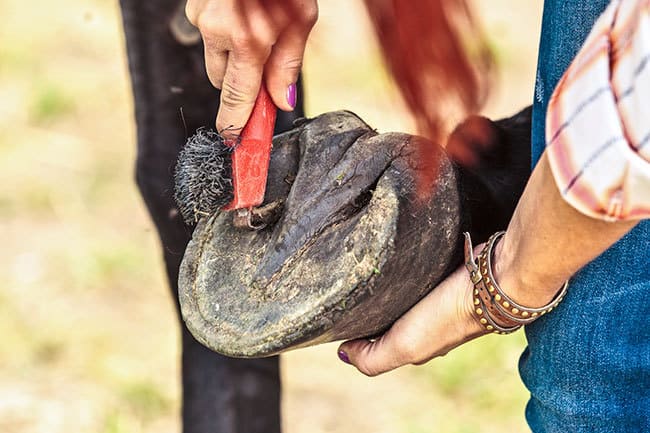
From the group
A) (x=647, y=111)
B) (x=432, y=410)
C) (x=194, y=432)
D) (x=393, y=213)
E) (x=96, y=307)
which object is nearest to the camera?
(x=647, y=111)

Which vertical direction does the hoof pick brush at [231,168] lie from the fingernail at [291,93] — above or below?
below

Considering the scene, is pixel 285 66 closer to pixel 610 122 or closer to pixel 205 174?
pixel 205 174

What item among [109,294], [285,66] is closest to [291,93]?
[285,66]

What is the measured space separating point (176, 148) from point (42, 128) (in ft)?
3.41

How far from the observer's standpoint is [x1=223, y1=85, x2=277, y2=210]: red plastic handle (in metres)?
0.69

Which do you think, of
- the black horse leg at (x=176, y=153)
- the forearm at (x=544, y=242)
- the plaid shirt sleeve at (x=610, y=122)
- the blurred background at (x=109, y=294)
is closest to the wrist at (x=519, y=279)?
the forearm at (x=544, y=242)

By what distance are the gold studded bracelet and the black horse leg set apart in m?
0.31

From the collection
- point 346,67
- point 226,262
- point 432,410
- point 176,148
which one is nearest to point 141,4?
point 176,148

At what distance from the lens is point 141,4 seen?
93 centimetres

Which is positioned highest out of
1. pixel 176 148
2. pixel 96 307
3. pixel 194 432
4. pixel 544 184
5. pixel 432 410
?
pixel 544 184

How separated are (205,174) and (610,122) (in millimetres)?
306

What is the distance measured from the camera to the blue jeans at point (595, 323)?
621 millimetres

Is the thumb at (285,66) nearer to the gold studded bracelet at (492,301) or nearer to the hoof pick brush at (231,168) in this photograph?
the hoof pick brush at (231,168)

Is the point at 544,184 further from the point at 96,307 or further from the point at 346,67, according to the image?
the point at 346,67
